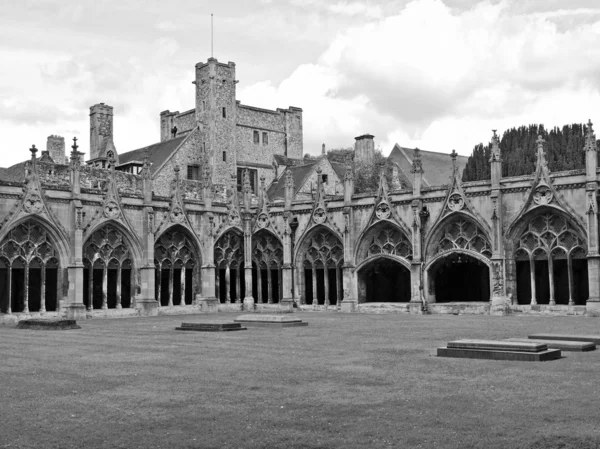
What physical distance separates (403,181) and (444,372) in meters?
54.1

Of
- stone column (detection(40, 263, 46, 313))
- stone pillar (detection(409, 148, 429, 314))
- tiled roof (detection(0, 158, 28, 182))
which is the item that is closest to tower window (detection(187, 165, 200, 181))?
tiled roof (detection(0, 158, 28, 182))

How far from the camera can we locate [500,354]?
1470cm

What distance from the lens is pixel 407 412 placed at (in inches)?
375

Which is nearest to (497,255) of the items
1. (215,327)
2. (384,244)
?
(384,244)

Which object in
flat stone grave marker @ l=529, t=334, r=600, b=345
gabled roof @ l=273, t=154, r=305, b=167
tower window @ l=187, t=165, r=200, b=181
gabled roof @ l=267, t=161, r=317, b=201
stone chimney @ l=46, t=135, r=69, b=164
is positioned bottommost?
flat stone grave marker @ l=529, t=334, r=600, b=345

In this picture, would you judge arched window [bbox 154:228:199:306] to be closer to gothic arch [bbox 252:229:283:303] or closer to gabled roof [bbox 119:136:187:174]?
gothic arch [bbox 252:229:283:303]

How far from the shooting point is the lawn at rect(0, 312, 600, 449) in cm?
832

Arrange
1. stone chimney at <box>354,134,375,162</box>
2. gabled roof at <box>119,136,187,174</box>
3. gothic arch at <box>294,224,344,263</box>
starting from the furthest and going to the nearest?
stone chimney at <box>354,134,375,162</box> < gabled roof at <box>119,136,187,174</box> < gothic arch at <box>294,224,344,263</box>

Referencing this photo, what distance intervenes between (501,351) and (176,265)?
1018 inches

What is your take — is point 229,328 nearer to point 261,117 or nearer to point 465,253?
point 465,253

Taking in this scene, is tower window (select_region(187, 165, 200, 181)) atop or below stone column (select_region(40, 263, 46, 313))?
atop

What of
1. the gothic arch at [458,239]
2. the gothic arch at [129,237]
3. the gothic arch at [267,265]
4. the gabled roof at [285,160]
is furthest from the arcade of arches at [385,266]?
the gabled roof at [285,160]

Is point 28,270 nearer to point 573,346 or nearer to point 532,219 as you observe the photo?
point 532,219

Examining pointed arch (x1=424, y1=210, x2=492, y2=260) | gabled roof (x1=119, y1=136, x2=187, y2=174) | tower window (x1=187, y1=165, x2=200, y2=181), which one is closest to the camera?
pointed arch (x1=424, y1=210, x2=492, y2=260)
